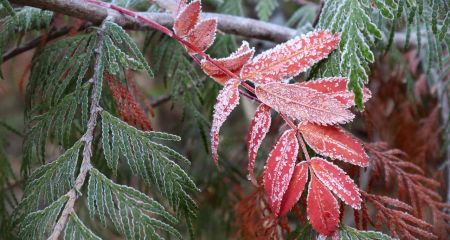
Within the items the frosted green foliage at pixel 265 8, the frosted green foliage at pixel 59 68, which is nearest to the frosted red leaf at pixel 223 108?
the frosted green foliage at pixel 59 68

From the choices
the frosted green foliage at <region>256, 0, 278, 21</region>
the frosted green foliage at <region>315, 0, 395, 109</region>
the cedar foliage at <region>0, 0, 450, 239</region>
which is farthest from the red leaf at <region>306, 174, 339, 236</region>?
the frosted green foliage at <region>256, 0, 278, 21</region>

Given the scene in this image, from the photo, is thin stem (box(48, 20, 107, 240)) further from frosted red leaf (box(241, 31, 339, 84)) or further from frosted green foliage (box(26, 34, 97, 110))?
frosted red leaf (box(241, 31, 339, 84))

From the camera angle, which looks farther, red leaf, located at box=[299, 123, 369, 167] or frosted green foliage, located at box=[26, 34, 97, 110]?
frosted green foliage, located at box=[26, 34, 97, 110]

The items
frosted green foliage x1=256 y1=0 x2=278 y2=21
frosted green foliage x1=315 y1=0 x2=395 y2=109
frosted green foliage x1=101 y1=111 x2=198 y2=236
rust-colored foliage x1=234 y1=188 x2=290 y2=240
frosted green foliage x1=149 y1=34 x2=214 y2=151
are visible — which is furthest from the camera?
frosted green foliage x1=256 y1=0 x2=278 y2=21

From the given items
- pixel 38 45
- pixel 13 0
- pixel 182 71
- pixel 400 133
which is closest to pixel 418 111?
pixel 400 133

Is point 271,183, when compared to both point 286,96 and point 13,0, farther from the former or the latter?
point 13,0

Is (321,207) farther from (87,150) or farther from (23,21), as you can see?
(23,21)

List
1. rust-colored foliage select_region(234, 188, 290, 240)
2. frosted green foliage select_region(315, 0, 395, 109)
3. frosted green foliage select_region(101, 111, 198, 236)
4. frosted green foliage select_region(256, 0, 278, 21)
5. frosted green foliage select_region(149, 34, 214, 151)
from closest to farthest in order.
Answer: frosted green foliage select_region(315, 0, 395, 109) → frosted green foliage select_region(101, 111, 198, 236) → rust-colored foliage select_region(234, 188, 290, 240) → frosted green foliage select_region(149, 34, 214, 151) → frosted green foliage select_region(256, 0, 278, 21)
